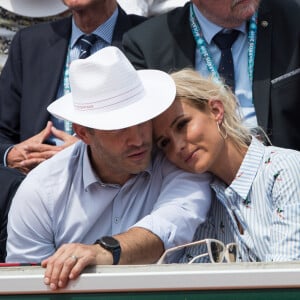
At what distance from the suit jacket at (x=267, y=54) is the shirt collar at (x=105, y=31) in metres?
0.26

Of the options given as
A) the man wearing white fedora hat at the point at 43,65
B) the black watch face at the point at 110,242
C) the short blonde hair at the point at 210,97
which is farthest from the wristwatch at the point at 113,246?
the man wearing white fedora hat at the point at 43,65

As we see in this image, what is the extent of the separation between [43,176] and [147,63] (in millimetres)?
736

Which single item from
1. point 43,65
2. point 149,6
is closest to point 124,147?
point 43,65

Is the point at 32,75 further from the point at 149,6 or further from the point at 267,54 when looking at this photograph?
the point at 267,54

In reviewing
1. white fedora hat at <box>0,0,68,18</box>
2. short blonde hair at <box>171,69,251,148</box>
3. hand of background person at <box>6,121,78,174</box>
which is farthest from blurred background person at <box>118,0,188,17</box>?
short blonde hair at <box>171,69,251,148</box>

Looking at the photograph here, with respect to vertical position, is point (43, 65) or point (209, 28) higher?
point (209, 28)

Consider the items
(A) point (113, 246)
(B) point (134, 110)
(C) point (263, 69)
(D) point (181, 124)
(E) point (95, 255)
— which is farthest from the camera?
(C) point (263, 69)

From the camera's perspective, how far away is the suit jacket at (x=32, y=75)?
3543 mm

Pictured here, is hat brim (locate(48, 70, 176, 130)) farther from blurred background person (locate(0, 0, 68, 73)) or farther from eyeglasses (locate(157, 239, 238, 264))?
blurred background person (locate(0, 0, 68, 73))

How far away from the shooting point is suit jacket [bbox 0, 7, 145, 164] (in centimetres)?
354

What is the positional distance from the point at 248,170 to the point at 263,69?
0.60 m

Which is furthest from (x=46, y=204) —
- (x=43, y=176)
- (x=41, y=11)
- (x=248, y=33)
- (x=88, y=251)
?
(x=41, y=11)

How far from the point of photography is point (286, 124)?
10.3 feet

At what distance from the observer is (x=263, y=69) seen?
10.4 feet
